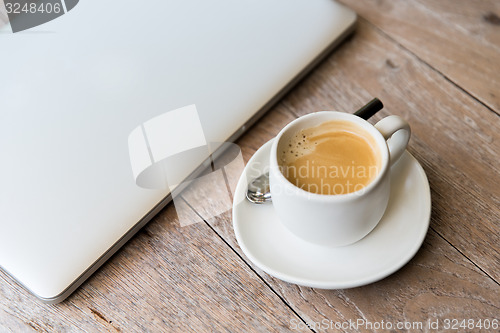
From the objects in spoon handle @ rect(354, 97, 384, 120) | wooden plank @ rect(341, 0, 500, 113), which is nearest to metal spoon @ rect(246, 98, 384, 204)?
spoon handle @ rect(354, 97, 384, 120)

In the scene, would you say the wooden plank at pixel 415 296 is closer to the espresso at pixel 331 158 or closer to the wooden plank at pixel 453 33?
the espresso at pixel 331 158

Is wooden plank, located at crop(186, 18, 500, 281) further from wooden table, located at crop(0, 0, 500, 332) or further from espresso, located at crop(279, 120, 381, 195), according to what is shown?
espresso, located at crop(279, 120, 381, 195)

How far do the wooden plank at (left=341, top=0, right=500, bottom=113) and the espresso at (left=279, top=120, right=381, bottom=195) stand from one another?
242 mm

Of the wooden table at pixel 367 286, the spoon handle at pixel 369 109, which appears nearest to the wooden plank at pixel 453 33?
the wooden table at pixel 367 286

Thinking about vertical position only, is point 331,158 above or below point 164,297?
above

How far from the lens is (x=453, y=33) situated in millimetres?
748

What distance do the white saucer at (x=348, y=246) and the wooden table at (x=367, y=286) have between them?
0.12 ft

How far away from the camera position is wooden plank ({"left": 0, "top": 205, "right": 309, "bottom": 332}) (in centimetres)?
54

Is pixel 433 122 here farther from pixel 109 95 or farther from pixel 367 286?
pixel 109 95

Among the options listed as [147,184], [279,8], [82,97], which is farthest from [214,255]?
[279,8]

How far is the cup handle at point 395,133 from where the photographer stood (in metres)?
0.53

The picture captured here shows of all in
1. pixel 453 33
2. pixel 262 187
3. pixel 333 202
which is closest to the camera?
pixel 333 202

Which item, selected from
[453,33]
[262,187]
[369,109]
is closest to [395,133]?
[369,109]

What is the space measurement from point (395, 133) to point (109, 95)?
0.32 m
